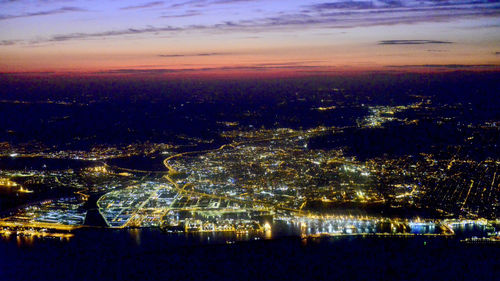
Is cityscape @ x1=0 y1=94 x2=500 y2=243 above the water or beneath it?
above

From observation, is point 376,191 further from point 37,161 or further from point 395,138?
point 37,161

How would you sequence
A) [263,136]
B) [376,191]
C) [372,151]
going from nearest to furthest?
[376,191], [372,151], [263,136]

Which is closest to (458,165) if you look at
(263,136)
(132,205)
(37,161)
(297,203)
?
(297,203)

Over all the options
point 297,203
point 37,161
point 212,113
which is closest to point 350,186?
point 297,203

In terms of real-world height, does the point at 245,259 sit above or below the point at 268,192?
below

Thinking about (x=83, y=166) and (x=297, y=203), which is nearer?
(x=297, y=203)

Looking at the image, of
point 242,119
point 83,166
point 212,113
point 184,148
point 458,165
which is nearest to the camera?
point 458,165

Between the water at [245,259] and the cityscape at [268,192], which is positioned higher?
the cityscape at [268,192]

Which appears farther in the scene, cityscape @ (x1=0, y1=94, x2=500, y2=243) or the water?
cityscape @ (x1=0, y1=94, x2=500, y2=243)

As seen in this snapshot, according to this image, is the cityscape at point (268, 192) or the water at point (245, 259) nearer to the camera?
the water at point (245, 259)

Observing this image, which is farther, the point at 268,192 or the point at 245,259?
the point at 268,192
